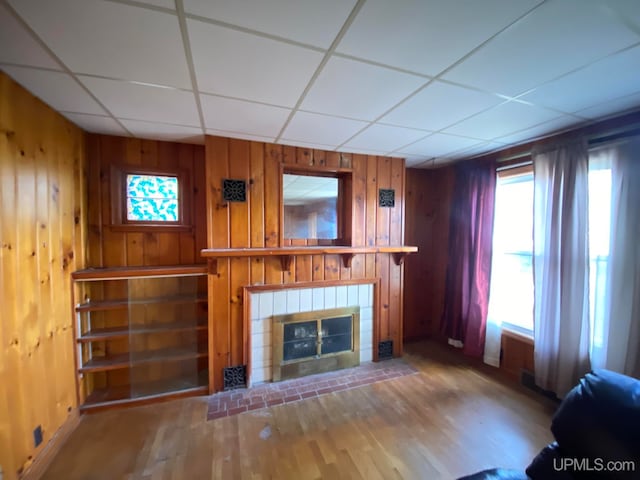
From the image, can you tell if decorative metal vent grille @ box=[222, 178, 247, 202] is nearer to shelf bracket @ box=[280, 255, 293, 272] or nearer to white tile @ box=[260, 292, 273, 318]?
shelf bracket @ box=[280, 255, 293, 272]

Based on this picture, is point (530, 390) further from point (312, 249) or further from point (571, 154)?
point (312, 249)

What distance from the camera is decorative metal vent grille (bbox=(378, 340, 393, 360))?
2.92 m

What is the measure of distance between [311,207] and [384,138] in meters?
1.03

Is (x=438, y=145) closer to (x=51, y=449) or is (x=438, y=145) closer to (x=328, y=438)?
(x=328, y=438)

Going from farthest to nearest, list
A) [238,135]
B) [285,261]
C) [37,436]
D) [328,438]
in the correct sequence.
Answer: [285,261] → [238,135] → [328,438] → [37,436]

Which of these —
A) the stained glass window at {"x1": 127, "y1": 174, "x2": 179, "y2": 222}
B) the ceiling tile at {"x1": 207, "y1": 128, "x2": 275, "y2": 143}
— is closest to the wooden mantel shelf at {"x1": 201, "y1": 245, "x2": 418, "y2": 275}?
the stained glass window at {"x1": 127, "y1": 174, "x2": 179, "y2": 222}

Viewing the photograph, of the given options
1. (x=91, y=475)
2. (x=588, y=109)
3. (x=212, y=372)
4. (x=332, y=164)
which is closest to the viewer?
Result: (x=91, y=475)

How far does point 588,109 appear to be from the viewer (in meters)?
1.70

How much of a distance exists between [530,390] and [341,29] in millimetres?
3252

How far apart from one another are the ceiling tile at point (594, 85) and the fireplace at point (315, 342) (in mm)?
2338

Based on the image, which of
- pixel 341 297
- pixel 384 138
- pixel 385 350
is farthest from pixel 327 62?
pixel 385 350

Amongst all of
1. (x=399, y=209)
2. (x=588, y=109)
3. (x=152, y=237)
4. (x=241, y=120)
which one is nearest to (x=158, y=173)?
(x=152, y=237)

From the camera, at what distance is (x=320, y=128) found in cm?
206

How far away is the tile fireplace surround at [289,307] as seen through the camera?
243 centimetres
